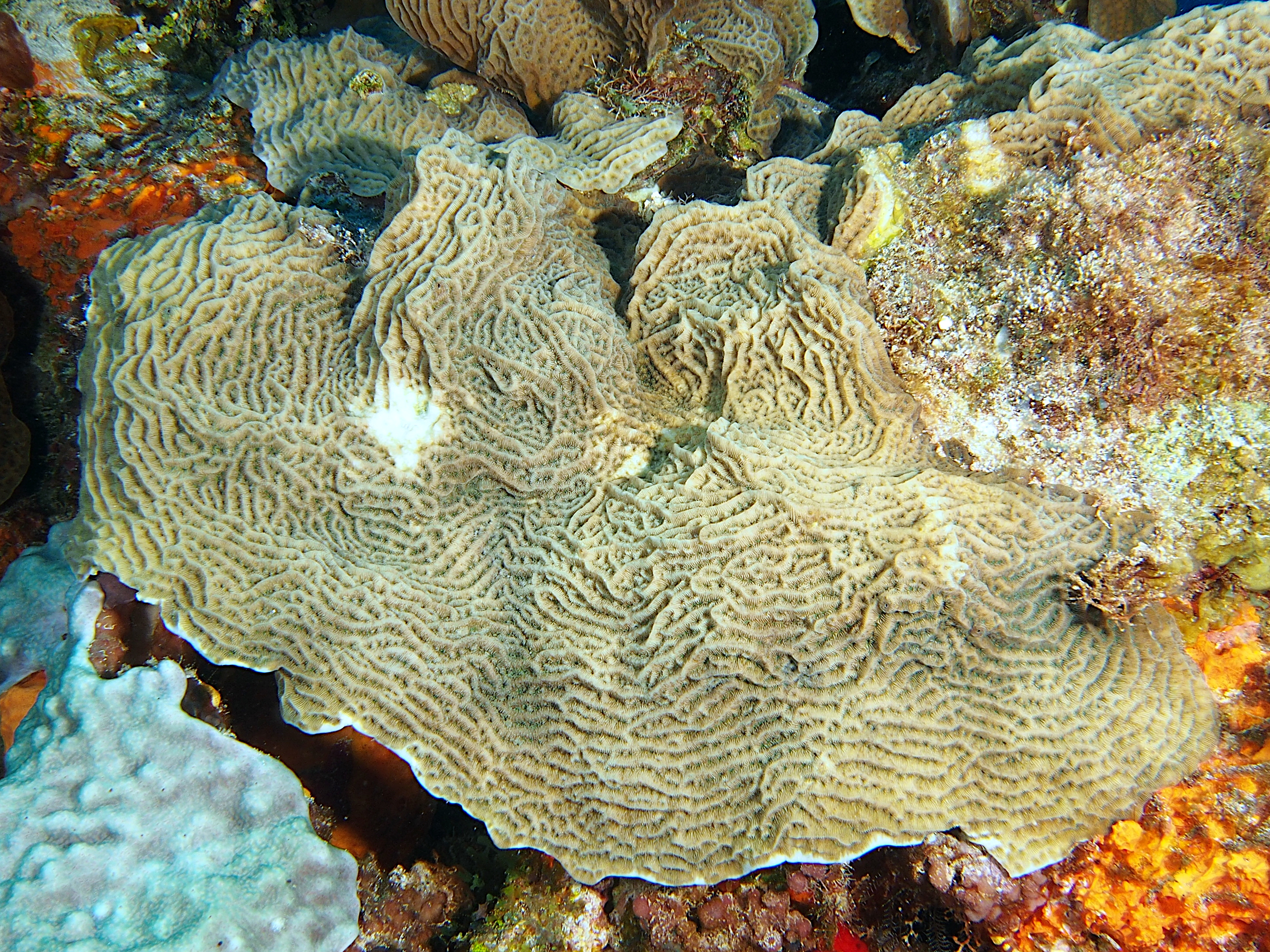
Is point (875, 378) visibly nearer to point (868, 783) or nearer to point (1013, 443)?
point (1013, 443)

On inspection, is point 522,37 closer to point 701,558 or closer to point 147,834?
point 701,558

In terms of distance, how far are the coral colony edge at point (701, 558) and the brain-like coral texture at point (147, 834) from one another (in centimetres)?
1

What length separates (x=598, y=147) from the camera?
3832 mm

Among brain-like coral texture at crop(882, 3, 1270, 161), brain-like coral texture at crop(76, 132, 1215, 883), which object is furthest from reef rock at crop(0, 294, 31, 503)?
brain-like coral texture at crop(882, 3, 1270, 161)

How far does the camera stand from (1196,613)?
2.64m

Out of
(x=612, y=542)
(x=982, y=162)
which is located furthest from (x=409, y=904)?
(x=982, y=162)

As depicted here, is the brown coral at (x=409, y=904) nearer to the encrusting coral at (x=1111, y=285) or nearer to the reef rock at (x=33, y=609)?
the reef rock at (x=33, y=609)

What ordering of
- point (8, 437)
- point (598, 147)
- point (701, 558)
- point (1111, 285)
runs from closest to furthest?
point (1111, 285)
point (701, 558)
point (8, 437)
point (598, 147)

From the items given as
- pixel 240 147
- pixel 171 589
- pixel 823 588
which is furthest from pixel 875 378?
pixel 240 147

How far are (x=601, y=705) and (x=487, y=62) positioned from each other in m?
4.03

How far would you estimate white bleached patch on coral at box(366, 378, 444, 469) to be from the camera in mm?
3059

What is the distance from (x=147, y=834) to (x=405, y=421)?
1899mm

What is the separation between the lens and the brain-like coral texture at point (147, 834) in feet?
7.18

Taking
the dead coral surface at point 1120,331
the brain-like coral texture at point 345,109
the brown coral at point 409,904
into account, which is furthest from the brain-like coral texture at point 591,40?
the brown coral at point 409,904
